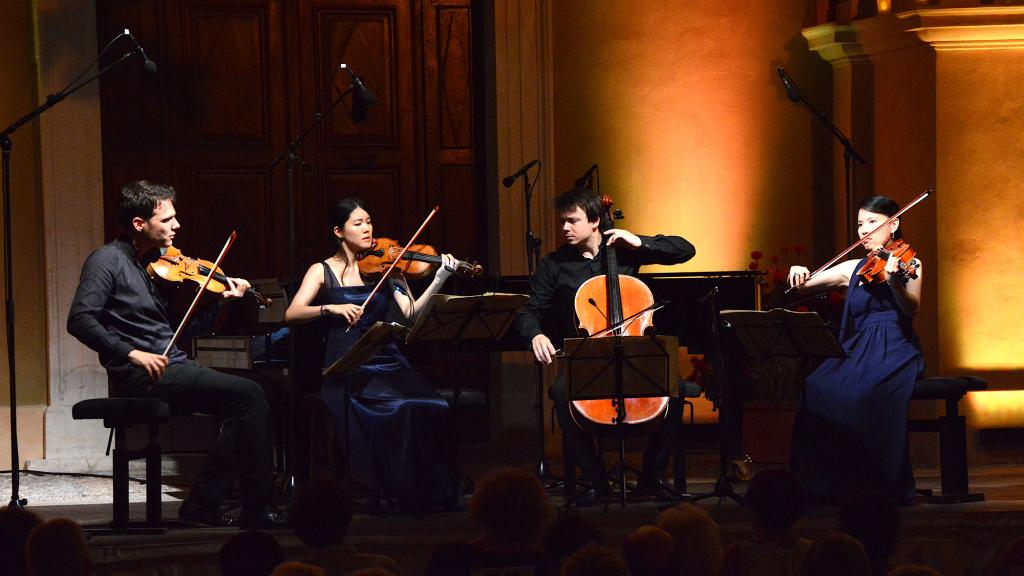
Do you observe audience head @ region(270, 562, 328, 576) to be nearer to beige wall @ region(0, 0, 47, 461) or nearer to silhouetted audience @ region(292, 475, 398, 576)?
silhouetted audience @ region(292, 475, 398, 576)

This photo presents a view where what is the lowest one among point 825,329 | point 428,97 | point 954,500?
point 954,500

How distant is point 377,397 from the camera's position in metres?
5.50

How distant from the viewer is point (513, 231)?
7.30 metres

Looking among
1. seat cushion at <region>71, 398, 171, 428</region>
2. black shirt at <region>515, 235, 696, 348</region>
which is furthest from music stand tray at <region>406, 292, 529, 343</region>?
seat cushion at <region>71, 398, 171, 428</region>

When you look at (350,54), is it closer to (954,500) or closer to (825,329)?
(825,329)

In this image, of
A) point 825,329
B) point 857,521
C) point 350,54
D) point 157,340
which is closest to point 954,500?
point 825,329

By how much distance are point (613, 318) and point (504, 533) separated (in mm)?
2435

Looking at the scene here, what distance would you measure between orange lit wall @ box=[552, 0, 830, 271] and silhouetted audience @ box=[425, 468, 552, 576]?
4470mm

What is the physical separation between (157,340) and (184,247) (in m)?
2.09

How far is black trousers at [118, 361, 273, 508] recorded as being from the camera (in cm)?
516

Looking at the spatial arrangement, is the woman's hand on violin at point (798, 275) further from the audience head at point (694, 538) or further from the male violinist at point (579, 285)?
the audience head at point (694, 538)

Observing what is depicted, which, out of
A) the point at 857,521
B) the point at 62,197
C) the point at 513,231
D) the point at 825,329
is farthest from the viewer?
the point at 513,231

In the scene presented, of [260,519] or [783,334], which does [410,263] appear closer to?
[260,519]

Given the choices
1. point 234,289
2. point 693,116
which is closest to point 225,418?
point 234,289
